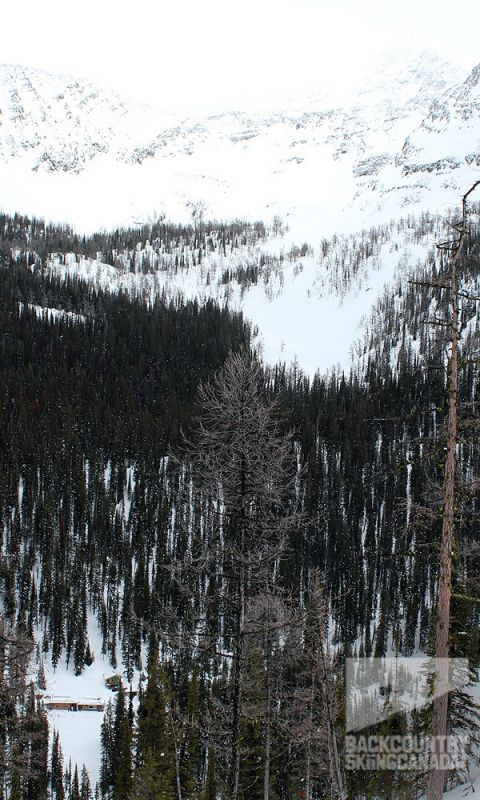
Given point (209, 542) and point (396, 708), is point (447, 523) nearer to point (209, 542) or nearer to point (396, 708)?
point (209, 542)

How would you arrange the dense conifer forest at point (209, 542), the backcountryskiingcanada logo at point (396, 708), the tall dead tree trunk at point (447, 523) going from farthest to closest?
the backcountryskiingcanada logo at point (396, 708) → the dense conifer forest at point (209, 542) → the tall dead tree trunk at point (447, 523)

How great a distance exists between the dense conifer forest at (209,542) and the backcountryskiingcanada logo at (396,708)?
1.64 m

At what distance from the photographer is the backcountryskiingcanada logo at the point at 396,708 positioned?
15.1m

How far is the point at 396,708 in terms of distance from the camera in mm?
45562

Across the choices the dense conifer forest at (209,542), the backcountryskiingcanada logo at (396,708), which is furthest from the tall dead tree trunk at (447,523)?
the dense conifer forest at (209,542)

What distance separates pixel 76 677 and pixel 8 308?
129 metres

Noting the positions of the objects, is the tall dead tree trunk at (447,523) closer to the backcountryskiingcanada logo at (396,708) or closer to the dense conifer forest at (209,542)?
the backcountryskiingcanada logo at (396,708)

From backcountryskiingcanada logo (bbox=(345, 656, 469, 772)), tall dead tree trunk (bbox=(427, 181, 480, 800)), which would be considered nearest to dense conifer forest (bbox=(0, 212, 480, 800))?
tall dead tree trunk (bbox=(427, 181, 480, 800))

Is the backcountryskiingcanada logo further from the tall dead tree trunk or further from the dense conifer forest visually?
the dense conifer forest

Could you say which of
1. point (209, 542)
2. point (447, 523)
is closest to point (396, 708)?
point (447, 523)

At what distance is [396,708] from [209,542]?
136 ft

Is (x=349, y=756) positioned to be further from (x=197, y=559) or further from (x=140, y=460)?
(x=140, y=460)

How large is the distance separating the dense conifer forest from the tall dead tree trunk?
1.08 feet

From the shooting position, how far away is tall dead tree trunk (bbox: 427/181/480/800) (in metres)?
11.7
